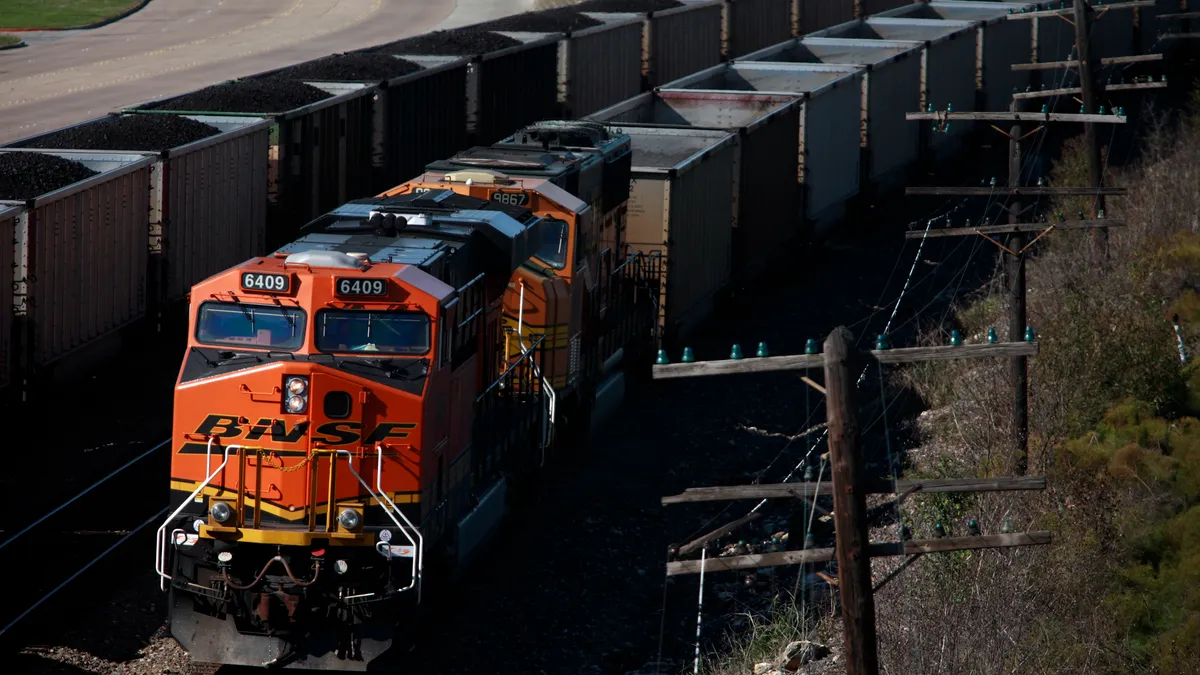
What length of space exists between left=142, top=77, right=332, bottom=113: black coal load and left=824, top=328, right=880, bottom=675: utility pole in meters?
16.1

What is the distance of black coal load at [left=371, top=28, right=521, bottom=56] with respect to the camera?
30844 mm

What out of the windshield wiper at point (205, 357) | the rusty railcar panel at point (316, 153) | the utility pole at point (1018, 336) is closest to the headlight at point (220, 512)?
the windshield wiper at point (205, 357)

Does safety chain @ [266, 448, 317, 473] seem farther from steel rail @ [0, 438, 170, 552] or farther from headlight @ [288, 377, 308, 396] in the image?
steel rail @ [0, 438, 170, 552]

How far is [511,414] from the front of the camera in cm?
1614

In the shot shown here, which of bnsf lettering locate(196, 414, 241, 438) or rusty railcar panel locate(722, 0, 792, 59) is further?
rusty railcar panel locate(722, 0, 792, 59)

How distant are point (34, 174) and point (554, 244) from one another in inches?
279

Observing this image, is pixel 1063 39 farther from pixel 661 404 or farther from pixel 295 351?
pixel 295 351

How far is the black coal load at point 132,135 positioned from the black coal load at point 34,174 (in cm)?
134

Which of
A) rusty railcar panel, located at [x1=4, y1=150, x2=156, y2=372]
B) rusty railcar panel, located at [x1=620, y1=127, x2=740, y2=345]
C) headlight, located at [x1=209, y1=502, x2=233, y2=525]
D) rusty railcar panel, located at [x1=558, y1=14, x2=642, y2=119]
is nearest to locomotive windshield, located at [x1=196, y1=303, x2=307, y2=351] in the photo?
headlight, located at [x1=209, y1=502, x2=233, y2=525]

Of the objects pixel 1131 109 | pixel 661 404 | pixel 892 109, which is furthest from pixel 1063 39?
pixel 661 404

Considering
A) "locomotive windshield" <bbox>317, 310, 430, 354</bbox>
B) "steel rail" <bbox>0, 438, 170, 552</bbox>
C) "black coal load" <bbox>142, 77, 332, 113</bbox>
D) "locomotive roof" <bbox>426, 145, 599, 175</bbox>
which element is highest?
"black coal load" <bbox>142, 77, 332, 113</bbox>

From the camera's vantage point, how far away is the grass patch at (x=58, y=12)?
60.3 meters

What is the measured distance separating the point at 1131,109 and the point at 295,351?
118 feet

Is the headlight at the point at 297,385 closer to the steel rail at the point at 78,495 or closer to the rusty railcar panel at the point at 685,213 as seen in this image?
the steel rail at the point at 78,495
